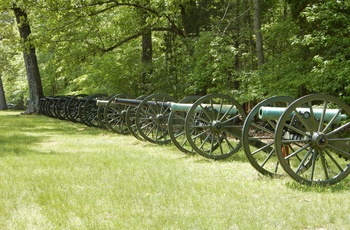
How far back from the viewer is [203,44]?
13.4 meters

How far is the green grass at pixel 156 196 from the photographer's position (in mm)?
3787

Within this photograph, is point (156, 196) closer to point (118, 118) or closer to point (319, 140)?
point (319, 140)

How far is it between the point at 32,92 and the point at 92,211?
21152 millimetres

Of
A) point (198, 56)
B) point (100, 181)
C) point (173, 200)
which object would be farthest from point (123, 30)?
point (173, 200)

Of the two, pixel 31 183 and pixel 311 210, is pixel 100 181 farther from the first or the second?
pixel 311 210

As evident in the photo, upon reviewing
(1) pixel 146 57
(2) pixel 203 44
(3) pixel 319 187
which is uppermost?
(2) pixel 203 44

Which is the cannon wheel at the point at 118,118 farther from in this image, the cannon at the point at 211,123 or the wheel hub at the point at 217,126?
the wheel hub at the point at 217,126

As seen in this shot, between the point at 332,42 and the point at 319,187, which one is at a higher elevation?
Result: the point at 332,42

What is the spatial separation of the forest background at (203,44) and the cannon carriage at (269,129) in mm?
1364

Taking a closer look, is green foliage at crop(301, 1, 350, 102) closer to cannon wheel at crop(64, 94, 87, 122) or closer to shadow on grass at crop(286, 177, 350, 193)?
shadow on grass at crop(286, 177, 350, 193)

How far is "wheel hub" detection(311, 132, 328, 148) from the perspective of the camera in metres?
4.98

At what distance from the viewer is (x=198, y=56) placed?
13750mm

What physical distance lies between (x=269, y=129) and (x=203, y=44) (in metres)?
6.21

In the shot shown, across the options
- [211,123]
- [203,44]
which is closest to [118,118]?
[203,44]
